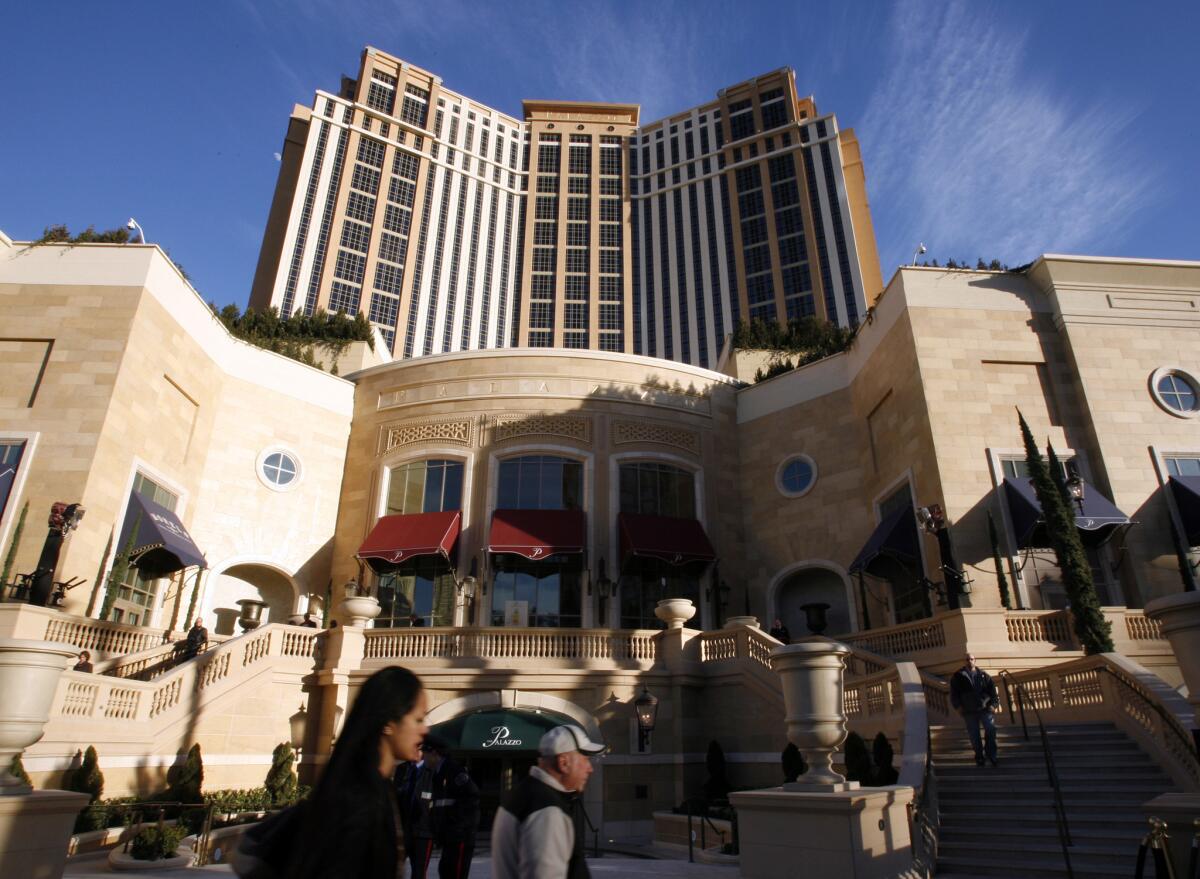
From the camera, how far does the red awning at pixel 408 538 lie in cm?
2319

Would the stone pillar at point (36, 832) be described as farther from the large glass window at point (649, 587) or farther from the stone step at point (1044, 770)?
the large glass window at point (649, 587)

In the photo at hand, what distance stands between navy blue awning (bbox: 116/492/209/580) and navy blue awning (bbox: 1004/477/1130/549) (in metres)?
20.8

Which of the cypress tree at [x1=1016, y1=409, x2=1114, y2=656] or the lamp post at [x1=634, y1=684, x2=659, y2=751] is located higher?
the cypress tree at [x1=1016, y1=409, x2=1114, y2=656]

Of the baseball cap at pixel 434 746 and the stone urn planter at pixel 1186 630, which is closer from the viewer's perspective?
the baseball cap at pixel 434 746

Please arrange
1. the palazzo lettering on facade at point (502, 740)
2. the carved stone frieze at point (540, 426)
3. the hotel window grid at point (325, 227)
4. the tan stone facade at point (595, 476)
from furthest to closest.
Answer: the hotel window grid at point (325, 227), the carved stone frieze at point (540, 426), the tan stone facade at point (595, 476), the palazzo lettering on facade at point (502, 740)

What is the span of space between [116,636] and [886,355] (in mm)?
21233

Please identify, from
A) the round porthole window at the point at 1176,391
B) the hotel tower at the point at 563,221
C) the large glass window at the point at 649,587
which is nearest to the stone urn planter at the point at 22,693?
the large glass window at the point at 649,587

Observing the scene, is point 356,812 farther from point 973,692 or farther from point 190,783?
point 190,783

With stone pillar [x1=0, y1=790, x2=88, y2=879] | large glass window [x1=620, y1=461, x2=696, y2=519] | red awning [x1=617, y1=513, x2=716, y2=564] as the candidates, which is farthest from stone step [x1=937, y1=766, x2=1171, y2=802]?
large glass window [x1=620, y1=461, x2=696, y2=519]

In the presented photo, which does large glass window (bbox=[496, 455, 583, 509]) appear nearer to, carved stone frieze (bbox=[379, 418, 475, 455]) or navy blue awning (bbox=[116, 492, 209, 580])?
carved stone frieze (bbox=[379, 418, 475, 455])

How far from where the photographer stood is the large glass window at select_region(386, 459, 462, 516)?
81.9 ft

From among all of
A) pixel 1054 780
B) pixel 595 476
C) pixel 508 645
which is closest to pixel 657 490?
pixel 595 476

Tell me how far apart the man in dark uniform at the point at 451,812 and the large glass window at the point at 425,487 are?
1816 cm

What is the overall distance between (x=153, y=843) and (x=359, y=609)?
24.3 feet
